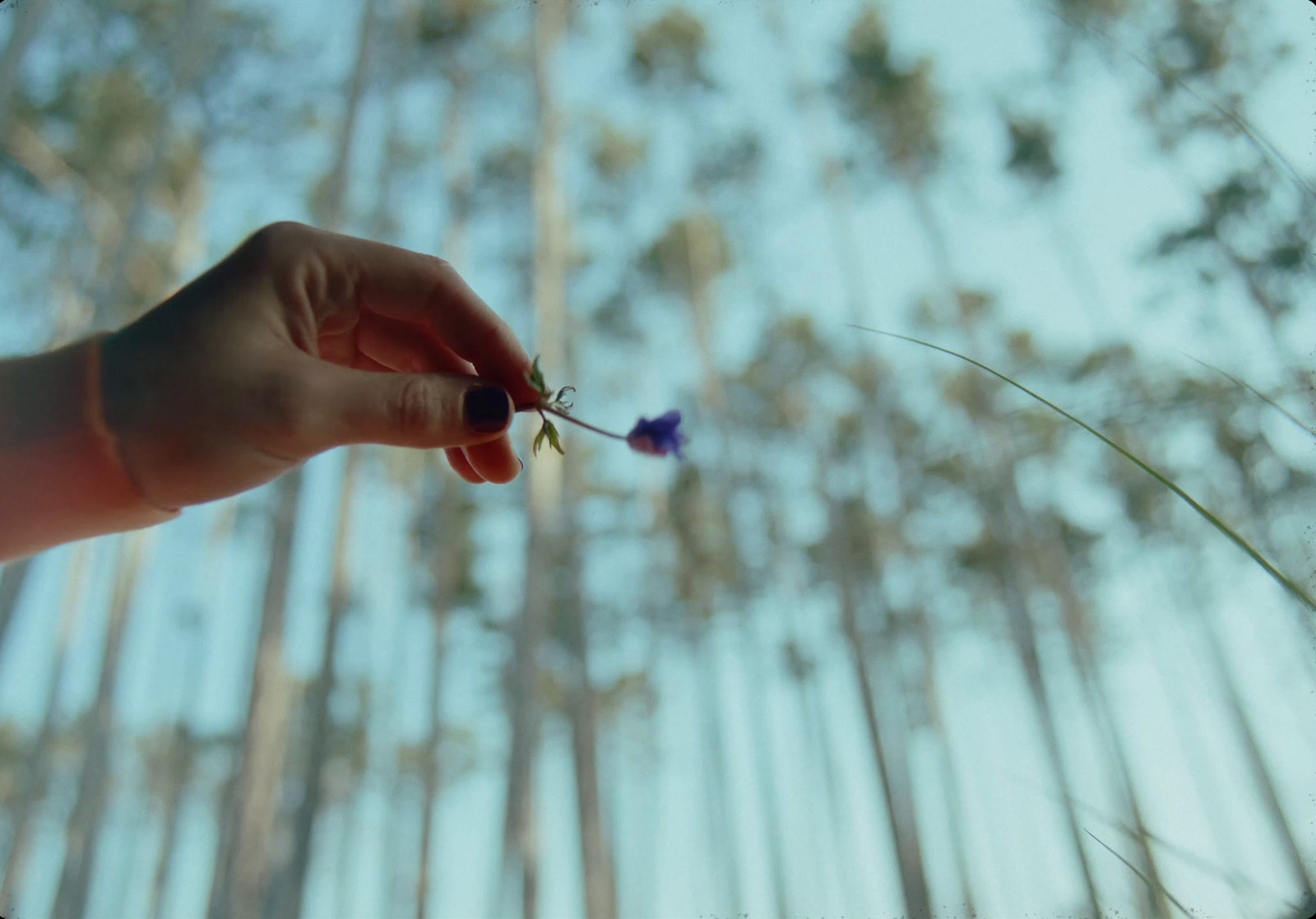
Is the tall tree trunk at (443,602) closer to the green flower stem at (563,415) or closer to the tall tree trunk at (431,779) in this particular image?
the tall tree trunk at (431,779)

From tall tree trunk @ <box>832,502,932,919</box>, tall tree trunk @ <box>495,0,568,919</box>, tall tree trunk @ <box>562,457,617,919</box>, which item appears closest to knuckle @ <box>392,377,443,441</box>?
tall tree trunk @ <box>495,0,568,919</box>

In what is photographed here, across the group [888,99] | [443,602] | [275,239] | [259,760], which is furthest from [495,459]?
[443,602]

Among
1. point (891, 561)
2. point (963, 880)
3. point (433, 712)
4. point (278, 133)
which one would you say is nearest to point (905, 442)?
point (891, 561)

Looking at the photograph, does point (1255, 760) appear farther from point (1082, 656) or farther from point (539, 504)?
point (539, 504)

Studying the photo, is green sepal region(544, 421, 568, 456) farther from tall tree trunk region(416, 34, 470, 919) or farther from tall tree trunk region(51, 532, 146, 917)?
tall tree trunk region(416, 34, 470, 919)

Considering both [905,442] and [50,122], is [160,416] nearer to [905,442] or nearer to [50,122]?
[50,122]

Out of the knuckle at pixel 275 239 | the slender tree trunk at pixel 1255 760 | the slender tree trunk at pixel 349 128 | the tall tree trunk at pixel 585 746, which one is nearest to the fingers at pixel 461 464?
the knuckle at pixel 275 239
